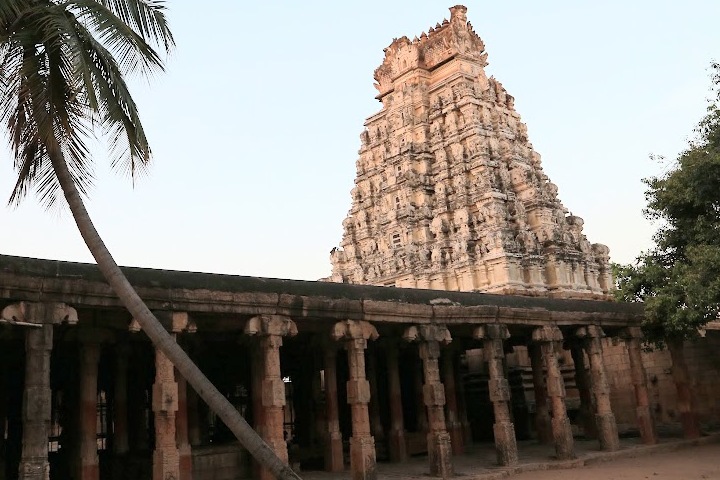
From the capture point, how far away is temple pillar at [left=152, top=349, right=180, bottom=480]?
427 inches

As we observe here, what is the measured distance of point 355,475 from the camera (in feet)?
43.7

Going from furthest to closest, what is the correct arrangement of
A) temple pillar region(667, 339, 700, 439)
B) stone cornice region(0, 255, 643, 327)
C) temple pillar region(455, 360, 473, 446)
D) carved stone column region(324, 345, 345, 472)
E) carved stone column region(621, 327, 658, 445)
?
temple pillar region(455, 360, 473, 446), temple pillar region(667, 339, 700, 439), carved stone column region(621, 327, 658, 445), carved stone column region(324, 345, 345, 472), stone cornice region(0, 255, 643, 327)

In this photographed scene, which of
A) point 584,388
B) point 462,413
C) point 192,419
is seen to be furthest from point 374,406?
point 584,388

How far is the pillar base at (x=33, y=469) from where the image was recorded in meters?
9.19

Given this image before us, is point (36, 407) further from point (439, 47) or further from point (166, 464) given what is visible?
point (439, 47)

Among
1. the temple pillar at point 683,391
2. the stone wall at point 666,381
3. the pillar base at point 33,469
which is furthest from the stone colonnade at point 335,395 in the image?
the stone wall at point 666,381

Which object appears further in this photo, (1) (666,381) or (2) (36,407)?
(1) (666,381)

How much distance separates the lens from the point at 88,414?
467 inches

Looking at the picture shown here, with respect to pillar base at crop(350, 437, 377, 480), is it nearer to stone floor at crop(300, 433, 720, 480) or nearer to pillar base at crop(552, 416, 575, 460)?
stone floor at crop(300, 433, 720, 480)

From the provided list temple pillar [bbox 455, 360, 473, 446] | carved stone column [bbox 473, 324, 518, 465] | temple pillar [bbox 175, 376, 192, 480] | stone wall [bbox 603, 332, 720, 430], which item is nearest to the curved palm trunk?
temple pillar [bbox 175, 376, 192, 480]

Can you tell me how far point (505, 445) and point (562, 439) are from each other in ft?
5.64

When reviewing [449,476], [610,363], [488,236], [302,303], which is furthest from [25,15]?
[488,236]

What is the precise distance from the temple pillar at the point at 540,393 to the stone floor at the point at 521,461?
46 centimetres

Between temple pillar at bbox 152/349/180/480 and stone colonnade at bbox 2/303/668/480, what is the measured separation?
0.02 metres
